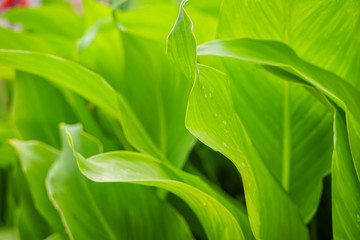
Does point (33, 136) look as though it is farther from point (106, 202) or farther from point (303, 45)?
point (303, 45)

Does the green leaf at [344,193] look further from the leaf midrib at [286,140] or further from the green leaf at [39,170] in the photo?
the green leaf at [39,170]

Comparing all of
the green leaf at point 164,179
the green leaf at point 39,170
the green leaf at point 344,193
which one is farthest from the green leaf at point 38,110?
the green leaf at point 344,193

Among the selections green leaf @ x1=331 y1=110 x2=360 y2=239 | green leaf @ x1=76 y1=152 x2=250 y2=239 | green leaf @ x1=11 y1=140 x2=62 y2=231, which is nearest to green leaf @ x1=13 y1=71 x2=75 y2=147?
green leaf @ x1=11 y1=140 x2=62 y2=231

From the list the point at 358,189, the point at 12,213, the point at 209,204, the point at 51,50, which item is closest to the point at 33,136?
the point at 51,50

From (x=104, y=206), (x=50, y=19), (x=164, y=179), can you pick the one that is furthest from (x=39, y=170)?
(x=50, y=19)

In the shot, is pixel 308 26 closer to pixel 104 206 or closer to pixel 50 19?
pixel 104 206

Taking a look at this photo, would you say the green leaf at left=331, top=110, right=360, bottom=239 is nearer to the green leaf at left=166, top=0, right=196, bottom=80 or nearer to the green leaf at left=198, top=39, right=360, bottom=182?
the green leaf at left=198, top=39, right=360, bottom=182
